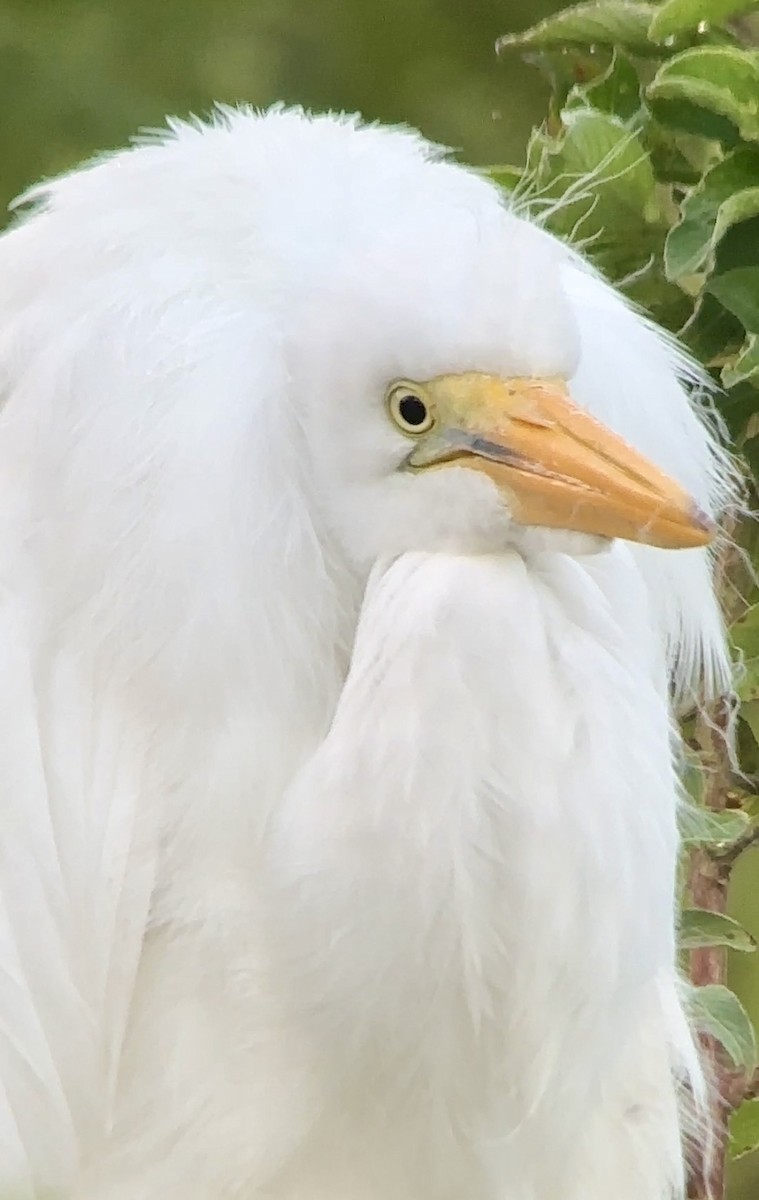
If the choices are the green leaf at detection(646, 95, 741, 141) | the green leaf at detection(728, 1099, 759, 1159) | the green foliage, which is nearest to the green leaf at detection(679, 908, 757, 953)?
the green foliage

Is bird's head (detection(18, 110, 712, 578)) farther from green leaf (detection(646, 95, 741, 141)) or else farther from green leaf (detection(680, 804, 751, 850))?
green leaf (detection(680, 804, 751, 850))

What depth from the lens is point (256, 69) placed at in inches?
41.7

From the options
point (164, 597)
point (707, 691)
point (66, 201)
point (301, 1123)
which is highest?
point (66, 201)

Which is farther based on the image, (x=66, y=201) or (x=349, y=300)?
(x=66, y=201)

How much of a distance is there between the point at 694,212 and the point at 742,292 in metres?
0.04

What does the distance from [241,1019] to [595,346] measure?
12.8 inches

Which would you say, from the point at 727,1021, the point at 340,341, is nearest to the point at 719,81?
the point at 340,341

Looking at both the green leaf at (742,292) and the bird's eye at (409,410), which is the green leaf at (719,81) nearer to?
the green leaf at (742,292)

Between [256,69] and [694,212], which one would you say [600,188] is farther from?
[256,69]

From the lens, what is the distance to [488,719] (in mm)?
512

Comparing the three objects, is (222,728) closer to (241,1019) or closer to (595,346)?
(241,1019)

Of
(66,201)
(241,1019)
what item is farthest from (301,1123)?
(66,201)

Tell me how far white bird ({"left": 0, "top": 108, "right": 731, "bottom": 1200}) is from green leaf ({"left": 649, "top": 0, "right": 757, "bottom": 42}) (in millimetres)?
116

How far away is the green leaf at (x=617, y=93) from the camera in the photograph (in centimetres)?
75
